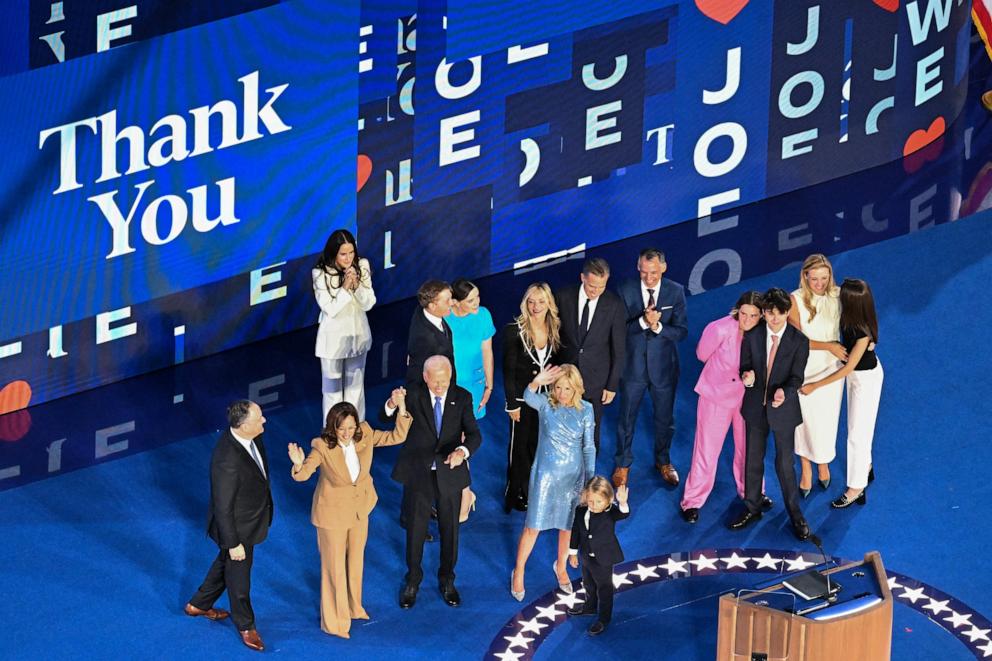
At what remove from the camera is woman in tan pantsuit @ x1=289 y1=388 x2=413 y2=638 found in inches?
465

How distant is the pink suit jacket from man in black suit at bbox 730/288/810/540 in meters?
0.06

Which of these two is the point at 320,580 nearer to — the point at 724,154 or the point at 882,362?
the point at 882,362

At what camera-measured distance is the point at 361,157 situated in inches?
610

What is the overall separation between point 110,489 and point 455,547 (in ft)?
8.84

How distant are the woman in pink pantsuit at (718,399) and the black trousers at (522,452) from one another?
1.03 m

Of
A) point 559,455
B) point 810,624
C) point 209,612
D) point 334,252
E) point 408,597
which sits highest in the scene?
point 334,252

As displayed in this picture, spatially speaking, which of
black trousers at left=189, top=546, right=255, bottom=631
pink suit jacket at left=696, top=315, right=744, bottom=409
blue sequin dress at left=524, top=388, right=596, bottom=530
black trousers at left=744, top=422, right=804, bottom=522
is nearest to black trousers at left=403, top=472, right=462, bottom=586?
blue sequin dress at left=524, top=388, right=596, bottom=530

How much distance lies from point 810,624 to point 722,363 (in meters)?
2.67

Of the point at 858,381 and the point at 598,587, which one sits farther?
the point at 858,381

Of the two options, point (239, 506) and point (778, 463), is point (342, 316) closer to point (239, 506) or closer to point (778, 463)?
point (239, 506)

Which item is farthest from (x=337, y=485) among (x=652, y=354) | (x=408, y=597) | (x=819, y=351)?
(x=819, y=351)

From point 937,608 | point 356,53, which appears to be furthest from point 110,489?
point 937,608

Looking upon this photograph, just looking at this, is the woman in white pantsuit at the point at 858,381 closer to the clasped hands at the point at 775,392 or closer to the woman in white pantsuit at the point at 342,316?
the clasped hands at the point at 775,392

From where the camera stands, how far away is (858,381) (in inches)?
527
